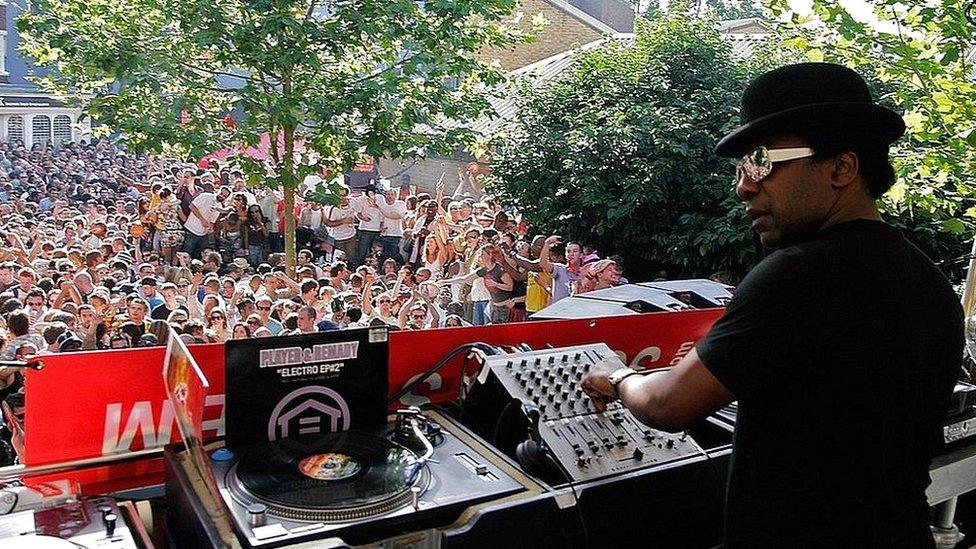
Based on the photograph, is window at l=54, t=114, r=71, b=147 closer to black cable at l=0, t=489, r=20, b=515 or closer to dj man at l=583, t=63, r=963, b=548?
black cable at l=0, t=489, r=20, b=515

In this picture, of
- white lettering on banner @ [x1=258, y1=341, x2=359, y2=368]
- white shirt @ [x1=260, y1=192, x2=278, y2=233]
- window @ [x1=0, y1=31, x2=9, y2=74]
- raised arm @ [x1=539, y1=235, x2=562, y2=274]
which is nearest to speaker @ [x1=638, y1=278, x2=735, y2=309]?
white lettering on banner @ [x1=258, y1=341, x2=359, y2=368]

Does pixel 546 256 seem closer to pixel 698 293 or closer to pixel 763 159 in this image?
pixel 698 293

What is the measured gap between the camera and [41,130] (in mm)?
11586

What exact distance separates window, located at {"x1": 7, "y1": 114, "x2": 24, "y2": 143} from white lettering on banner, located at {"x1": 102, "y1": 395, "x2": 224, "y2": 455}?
417 inches

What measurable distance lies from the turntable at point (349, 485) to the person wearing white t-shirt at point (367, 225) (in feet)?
22.8

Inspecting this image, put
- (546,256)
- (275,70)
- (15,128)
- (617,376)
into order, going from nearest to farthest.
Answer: (617,376)
(275,70)
(546,256)
(15,128)

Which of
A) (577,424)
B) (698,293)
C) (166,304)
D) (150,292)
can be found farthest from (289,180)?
(577,424)

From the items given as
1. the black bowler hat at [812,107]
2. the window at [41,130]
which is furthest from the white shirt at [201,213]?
the black bowler hat at [812,107]

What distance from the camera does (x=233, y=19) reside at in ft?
16.9

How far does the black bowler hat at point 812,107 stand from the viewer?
125 centimetres

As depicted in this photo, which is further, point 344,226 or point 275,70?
point 344,226

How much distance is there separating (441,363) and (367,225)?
677cm

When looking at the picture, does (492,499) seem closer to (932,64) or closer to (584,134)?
(932,64)

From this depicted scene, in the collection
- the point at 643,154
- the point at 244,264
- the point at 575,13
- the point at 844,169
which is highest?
the point at 575,13
